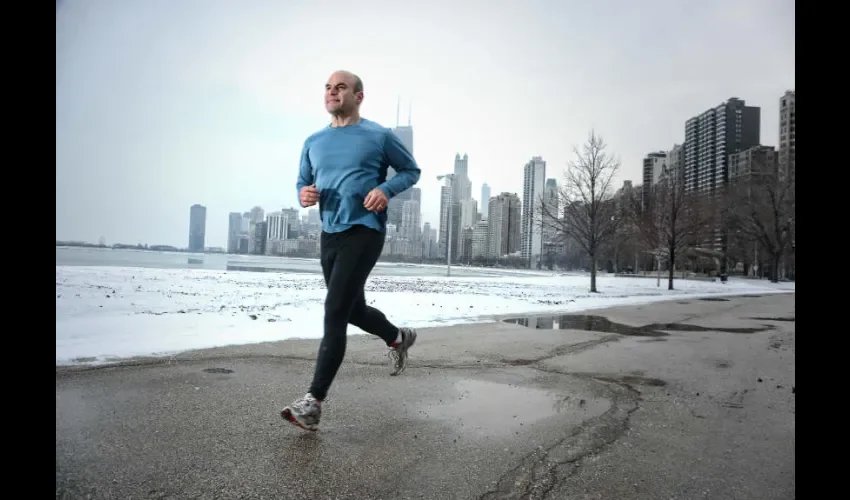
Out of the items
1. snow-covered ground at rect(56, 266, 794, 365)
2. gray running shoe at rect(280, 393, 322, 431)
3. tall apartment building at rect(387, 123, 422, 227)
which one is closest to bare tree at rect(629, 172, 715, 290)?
snow-covered ground at rect(56, 266, 794, 365)

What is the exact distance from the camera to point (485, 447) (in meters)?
1.74

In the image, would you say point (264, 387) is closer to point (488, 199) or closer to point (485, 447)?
point (485, 447)

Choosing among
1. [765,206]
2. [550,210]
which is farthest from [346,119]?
[765,206]

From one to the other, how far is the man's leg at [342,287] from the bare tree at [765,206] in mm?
1529

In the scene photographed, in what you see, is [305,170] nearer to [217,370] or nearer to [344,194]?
[344,194]

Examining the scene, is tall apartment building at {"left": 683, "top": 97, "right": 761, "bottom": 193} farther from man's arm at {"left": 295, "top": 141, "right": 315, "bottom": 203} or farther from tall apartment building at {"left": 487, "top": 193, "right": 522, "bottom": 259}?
man's arm at {"left": 295, "top": 141, "right": 315, "bottom": 203}

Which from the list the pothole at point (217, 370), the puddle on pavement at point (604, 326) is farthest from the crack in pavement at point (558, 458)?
the puddle on pavement at point (604, 326)

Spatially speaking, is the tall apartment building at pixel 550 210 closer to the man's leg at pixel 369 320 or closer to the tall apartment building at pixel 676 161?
the tall apartment building at pixel 676 161

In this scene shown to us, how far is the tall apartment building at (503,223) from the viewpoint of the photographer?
245 cm

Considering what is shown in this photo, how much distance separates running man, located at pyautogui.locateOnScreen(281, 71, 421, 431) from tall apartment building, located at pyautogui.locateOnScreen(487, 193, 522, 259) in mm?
797

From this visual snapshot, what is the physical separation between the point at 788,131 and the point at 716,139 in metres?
1.49

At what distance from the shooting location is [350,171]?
1.66 meters
